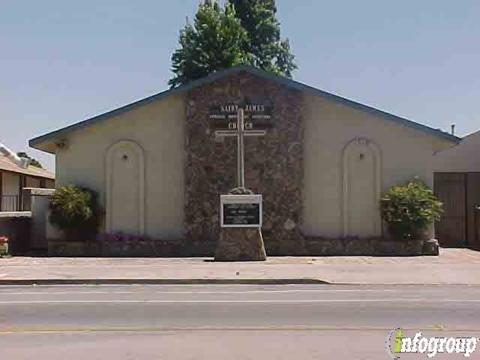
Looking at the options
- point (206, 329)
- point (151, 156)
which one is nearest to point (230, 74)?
point (151, 156)

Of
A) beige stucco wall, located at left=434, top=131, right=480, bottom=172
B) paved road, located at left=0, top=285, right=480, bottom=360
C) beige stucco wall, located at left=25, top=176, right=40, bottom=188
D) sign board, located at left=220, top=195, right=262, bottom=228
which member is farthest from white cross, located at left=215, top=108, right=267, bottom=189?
beige stucco wall, located at left=25, top=176, right=40, bottom=188

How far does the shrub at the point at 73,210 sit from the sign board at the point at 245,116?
15.9ft

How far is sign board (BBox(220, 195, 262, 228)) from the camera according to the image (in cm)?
2238

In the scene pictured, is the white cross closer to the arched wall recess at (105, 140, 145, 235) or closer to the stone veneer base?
the arched wall recess at (105, 140, 145, 235)

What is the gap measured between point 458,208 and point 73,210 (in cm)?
1447

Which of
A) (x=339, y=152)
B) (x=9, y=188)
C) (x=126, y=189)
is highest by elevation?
(x=339, y=152)

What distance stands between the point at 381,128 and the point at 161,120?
291 inches

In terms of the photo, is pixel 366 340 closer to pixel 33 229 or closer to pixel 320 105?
pixel 320 105

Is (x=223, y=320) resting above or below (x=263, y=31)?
below

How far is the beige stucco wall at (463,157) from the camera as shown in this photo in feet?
109

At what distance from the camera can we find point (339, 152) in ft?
84.0

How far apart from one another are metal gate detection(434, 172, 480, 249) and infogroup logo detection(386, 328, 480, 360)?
806 inches

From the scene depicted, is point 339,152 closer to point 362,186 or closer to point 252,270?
point 362,186

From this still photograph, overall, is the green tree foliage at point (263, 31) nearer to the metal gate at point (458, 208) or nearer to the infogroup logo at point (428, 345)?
the metal gate at point (458, 208)
